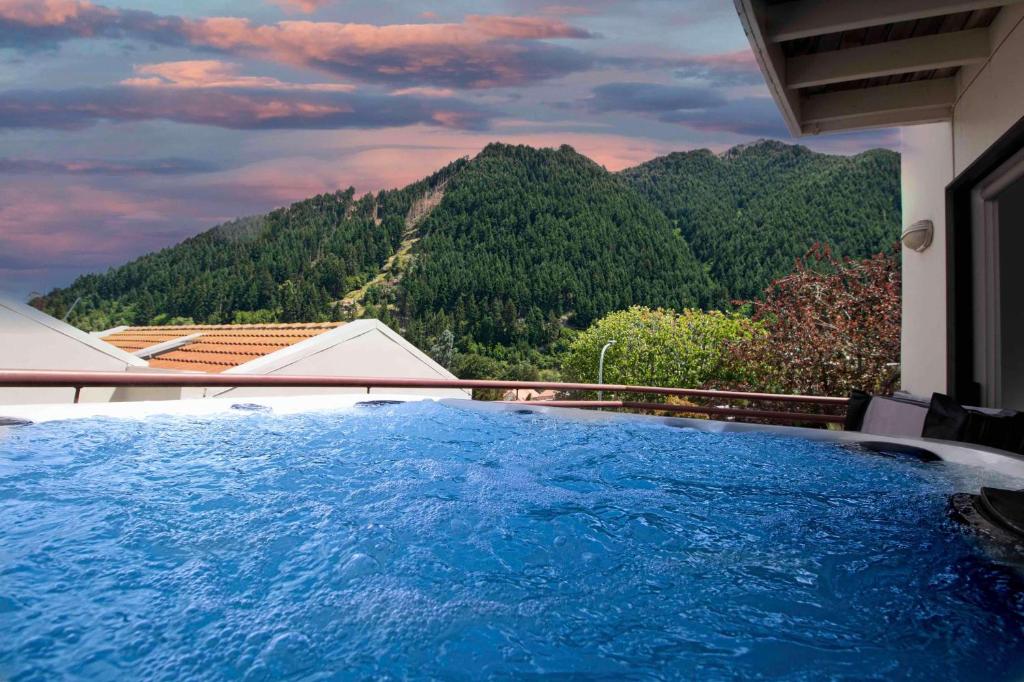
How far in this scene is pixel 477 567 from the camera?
60.1 inches

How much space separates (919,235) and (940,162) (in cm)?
37

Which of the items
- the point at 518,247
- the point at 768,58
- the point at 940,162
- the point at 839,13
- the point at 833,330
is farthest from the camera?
the point at 518,247

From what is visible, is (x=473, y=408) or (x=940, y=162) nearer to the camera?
(x=940, y=162)

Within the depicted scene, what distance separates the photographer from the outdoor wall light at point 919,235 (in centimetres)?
351

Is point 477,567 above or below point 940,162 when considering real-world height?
below

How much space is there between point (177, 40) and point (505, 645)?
32.0 metres

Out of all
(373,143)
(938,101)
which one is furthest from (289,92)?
(938,101)

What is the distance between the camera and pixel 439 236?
27516 mm

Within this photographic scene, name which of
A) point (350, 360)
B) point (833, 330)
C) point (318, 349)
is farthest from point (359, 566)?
point (350, 360)

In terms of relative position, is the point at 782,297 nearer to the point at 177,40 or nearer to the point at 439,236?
the point at 439,236

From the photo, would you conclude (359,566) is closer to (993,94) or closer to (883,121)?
→ (993,94)

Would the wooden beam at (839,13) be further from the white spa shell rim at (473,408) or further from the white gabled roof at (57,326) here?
the white gabled roof at (57,326)

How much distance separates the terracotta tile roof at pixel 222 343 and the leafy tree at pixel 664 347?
24.6 ft

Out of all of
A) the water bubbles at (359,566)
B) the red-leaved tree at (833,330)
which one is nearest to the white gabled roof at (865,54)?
the water bubbles at (359,566)
